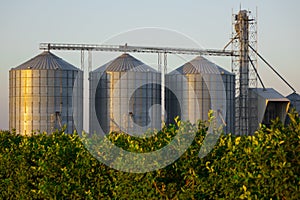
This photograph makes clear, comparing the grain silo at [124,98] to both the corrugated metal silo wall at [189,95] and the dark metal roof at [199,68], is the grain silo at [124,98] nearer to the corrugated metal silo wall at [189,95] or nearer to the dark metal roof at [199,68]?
the corrugated metal silo wall at [189,95]

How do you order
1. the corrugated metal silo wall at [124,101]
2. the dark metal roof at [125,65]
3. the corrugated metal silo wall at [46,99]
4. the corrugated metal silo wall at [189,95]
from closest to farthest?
the corrugated metal silo wall at [46,99], the corrugated metal silo wall at [124,101], the dark metal roof at [125,65], the corrugated metal silo wall at [189,95]

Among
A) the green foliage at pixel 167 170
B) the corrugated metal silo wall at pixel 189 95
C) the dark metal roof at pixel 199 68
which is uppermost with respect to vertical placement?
the dark metal roof at pixel 199 68

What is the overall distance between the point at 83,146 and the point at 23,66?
43.5 meters

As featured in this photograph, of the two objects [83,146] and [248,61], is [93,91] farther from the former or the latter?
[83,146]

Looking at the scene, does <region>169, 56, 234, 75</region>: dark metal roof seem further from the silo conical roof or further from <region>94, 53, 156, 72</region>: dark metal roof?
the silo conical roof

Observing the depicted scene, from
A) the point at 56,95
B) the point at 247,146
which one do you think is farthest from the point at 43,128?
the point at 247,146

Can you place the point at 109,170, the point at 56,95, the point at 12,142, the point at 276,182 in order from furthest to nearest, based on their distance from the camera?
the point at 56,95
the point at 12,142
the point at 109,170
the point at 276,182

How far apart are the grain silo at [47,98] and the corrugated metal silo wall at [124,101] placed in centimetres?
187

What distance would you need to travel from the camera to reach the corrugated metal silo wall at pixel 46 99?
2092 inches

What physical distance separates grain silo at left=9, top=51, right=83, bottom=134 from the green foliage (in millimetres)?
36586

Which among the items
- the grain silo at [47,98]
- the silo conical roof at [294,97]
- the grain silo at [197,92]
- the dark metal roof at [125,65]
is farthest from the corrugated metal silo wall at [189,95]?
the silo conical roof at [294,97]

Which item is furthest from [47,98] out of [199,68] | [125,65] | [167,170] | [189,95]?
[167,170]

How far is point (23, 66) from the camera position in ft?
181

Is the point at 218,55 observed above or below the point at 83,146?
above
